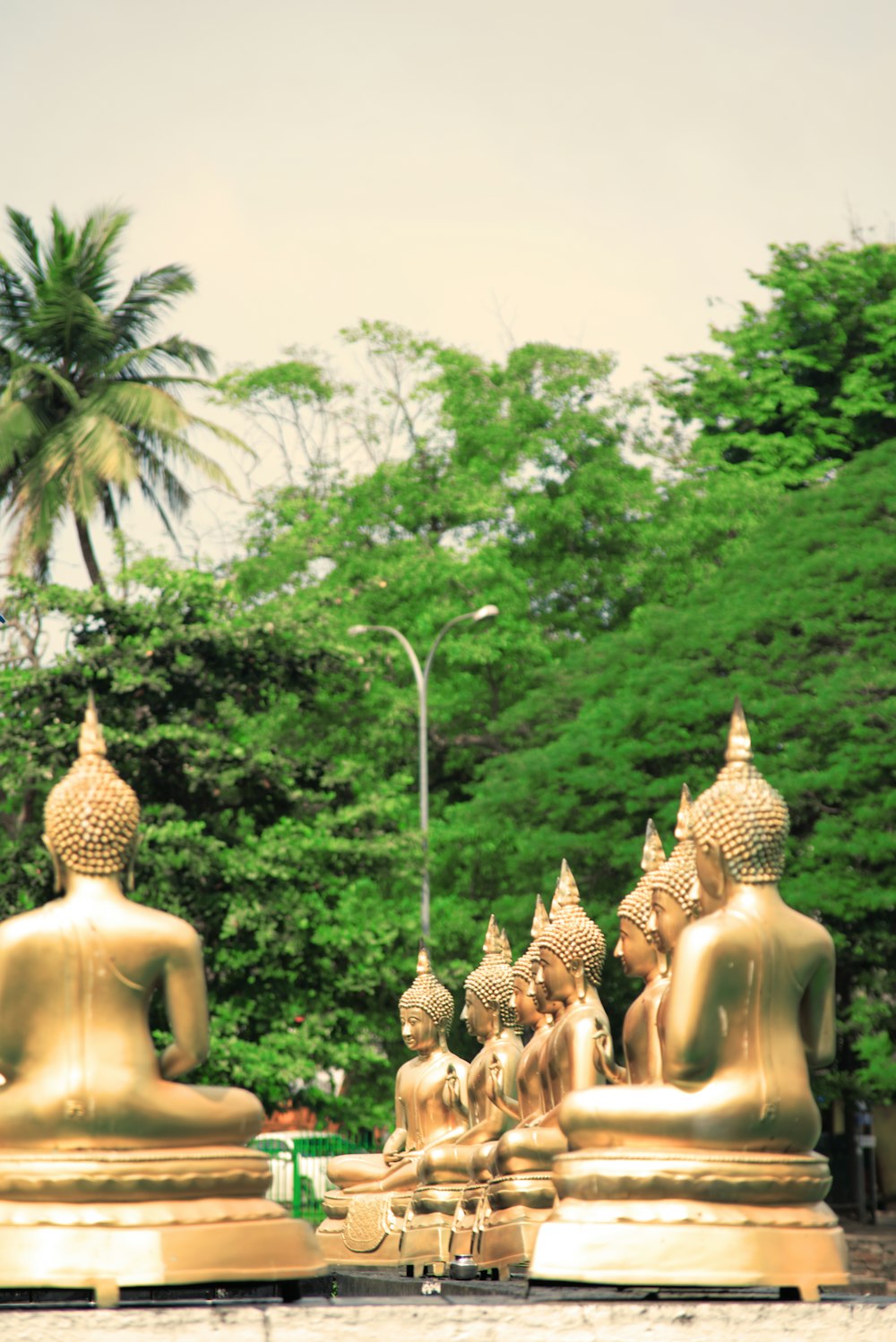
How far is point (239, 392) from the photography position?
3369 centimetres

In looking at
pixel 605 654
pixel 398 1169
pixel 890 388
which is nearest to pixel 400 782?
pixel 605 654

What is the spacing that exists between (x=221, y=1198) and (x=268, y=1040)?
1624cm

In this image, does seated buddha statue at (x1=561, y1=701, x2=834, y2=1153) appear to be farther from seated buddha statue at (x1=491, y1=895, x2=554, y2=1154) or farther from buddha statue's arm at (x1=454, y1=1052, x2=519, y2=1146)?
buddha statue's arm at (x1=454, y1=1052, x2=519, y2=1146)

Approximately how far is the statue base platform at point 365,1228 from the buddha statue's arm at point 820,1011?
17.7 ft

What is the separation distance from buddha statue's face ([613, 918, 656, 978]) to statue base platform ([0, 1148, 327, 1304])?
8.67ft

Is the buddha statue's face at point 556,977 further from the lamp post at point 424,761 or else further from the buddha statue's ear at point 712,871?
the lamp post at point 424,761

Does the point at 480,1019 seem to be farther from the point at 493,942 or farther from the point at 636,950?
the point at 636,950

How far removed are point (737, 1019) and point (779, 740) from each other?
1714 centimetres

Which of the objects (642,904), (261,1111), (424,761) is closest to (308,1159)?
(424,761)

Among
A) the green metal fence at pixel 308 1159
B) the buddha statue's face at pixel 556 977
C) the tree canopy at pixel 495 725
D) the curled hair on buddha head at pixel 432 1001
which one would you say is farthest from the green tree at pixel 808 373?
the buddha statue's face at pixel 556 977

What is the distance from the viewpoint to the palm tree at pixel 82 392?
29.2 meters

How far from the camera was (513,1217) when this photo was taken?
870 centimetres

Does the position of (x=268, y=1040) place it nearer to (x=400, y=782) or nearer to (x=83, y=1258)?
(x=400, y=782)

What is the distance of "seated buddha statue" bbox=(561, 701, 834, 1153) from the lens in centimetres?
598
